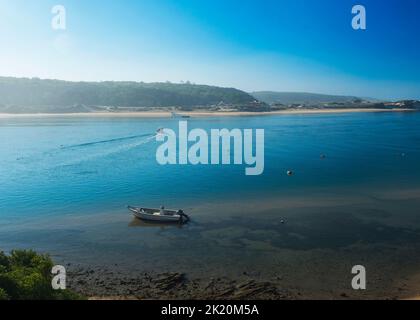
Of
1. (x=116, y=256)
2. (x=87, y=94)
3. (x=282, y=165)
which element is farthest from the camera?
(x=87, y=94)

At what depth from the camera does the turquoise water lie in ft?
87.7

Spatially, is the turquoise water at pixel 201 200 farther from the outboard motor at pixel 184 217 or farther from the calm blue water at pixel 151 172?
the outboard motor at pixel 184 217

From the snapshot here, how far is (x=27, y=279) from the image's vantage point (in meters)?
14.4

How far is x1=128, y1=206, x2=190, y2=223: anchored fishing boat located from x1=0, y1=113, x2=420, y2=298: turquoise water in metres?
0.84

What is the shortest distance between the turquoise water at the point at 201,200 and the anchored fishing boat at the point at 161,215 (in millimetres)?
844

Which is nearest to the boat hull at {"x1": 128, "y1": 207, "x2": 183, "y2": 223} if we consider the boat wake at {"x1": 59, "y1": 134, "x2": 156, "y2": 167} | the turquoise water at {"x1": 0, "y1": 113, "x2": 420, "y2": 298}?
the turquoise water at {"x1": 0, "y1": 113, "x2": 420, "y2": 298}

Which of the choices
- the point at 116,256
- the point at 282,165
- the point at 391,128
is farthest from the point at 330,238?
the point at 391,128

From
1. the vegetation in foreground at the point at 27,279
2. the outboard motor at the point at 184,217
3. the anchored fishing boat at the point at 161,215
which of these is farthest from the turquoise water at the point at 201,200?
the vegetation in foreground at the point at 27,279

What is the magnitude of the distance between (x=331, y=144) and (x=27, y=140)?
55708 mm

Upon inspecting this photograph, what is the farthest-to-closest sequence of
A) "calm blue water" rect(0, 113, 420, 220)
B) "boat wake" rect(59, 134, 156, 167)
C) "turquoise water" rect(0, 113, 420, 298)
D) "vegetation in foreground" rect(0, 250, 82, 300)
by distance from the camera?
"boat wake" rect(59, 134, 156, 167)
"calm blue water" rect(0, 113, 420, 220)
"turquoise water" rect(0, 113, 420, 298)
"vegetation in foreground" rect(0, 250, 82, 300)

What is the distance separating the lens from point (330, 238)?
2741cm

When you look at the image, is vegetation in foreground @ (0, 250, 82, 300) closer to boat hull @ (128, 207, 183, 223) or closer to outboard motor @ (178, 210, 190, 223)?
boat hull @ (128, 207, 183, 223)
